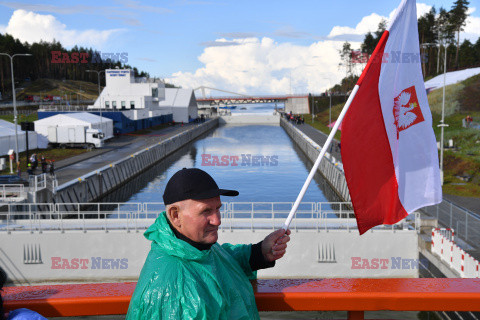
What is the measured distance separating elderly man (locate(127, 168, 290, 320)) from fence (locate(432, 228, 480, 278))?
14.1 metres

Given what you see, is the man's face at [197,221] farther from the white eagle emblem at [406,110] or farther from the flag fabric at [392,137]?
the white eagle emblem at [406,110]

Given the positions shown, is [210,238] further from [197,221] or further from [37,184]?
[37,184]

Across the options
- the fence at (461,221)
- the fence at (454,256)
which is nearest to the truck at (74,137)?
the fence at (461,221)

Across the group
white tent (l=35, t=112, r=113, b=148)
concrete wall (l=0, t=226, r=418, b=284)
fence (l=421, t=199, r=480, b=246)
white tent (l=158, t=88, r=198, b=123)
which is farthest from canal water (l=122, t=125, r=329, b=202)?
white tent (l=158, t=88, r=198, b=123)

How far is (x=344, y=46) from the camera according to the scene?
14712 cm

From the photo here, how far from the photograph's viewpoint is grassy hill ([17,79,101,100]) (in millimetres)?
157750

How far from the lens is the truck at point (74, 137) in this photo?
53781 mm

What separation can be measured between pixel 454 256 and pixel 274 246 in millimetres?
15758

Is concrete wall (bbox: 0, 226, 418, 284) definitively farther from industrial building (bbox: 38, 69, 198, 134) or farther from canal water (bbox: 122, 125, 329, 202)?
industrial building (bbox: 38, 69, 198, 134)

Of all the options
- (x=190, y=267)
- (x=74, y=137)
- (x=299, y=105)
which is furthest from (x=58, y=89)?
(x=190, y=267)

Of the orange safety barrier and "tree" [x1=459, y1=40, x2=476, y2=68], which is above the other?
"tree" [x1=459, y1=40, x2=476, y2=68]

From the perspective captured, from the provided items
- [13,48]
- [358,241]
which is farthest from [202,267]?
[13,48]

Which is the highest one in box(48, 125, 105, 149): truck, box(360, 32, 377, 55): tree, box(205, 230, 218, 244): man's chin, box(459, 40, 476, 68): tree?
box(360, 32, 377, 55): tree

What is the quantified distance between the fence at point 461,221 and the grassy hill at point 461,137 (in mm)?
6552
